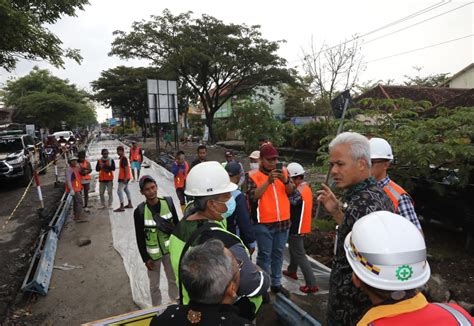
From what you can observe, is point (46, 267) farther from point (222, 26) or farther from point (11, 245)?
point (222, 26)

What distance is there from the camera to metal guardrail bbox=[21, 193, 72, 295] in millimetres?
3943

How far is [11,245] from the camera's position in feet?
20.3

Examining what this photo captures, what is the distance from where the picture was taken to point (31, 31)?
639cm

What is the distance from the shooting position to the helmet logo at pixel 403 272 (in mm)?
1116

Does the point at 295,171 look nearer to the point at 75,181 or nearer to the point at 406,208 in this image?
the point at 406,208

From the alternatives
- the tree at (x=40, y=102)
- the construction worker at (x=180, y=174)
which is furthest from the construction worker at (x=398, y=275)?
the tree at (x=40, y=102)

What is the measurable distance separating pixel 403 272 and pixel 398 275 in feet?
0.07

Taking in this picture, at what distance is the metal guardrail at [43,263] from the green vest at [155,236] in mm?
1844

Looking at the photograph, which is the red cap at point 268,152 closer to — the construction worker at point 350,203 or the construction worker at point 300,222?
the construction worker at point 300,222

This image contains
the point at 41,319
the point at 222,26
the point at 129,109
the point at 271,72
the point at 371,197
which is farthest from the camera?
the point at 129,109

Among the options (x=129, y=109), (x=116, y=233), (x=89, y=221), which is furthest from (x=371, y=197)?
(x=129, y=109)

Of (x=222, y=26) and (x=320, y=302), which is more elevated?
(x=222, y=26)

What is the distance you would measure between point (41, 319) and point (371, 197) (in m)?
3.91

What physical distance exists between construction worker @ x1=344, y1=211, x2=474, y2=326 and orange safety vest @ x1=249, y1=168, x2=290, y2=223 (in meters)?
2.09
